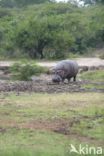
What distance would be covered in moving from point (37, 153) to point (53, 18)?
3127 centimetres

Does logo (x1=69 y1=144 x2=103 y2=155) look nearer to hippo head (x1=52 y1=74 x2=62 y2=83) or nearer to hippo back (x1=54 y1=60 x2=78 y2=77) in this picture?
hippo head (x1=52 y1=74 x2=62 y2=83)

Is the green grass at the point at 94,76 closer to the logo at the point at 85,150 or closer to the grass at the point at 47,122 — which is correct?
the grass at the point at 47,122

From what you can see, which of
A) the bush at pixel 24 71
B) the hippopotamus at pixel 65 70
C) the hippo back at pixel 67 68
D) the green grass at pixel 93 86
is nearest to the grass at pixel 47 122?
the green grass at pixel 93 86

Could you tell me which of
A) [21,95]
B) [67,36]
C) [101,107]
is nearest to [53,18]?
[67,36]

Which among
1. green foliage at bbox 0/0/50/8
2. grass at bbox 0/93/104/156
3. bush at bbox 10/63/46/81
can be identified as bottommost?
green foliage at bbox 0/0/50/8

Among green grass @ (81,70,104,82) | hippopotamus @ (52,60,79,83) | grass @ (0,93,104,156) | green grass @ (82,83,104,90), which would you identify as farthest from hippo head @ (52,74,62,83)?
grass @ (0,93,104,156)

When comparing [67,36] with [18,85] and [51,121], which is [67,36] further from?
[51,121]

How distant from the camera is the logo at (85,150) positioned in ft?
25.0

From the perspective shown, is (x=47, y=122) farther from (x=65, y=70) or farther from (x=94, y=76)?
(x=94, y=76)

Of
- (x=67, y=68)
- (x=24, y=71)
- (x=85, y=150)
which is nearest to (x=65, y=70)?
(x=67, y=68)

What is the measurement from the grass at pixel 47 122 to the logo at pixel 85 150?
5.3 inches

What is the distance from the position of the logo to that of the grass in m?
0.14

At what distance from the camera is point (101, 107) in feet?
43.4

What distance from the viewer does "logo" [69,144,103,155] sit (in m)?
7.62
